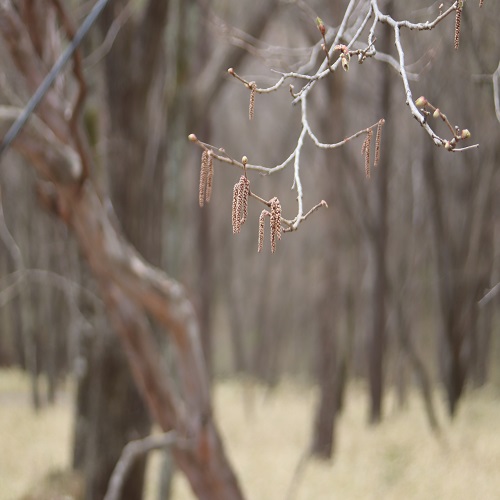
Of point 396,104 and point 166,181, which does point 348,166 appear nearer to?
point 396,104

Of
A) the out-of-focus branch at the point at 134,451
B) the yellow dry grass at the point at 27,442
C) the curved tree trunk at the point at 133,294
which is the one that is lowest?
the yellow dry grass at the point at 27,442

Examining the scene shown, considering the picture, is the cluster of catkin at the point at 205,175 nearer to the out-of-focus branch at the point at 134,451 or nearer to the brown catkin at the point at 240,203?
the brown catkin at the point at 240,203

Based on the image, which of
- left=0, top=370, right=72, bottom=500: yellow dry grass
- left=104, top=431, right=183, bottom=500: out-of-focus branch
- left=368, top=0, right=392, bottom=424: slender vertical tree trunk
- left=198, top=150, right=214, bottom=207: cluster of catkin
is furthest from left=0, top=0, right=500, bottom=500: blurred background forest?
left=104, top=431, right=183, bottom=500: out-of-focus branch

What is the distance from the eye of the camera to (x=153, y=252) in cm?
691

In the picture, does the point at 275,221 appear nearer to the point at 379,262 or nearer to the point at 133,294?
the point at 133,294

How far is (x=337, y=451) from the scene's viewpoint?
862 cm

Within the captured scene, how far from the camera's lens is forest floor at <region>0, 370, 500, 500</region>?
469cm

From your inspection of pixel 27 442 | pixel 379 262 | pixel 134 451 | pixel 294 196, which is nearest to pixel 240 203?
pixel 134 451

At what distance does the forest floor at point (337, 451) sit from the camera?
469 cm

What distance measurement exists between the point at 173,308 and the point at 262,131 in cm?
1433

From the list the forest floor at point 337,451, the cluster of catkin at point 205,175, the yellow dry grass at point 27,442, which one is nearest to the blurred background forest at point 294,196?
the forest floor at point 337,451

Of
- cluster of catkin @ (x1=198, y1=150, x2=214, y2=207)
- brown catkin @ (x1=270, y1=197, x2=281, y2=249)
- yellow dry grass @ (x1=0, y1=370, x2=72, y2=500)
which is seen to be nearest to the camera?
brown catkin @ (x1=270, y1=197, x2=281, y2=249)

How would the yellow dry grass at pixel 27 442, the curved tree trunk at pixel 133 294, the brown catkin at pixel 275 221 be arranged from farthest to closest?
the yellow dry grass at pixel 27 442, the curved tree trunk at pixel 133 294, the brown catkin at pixel 275 221

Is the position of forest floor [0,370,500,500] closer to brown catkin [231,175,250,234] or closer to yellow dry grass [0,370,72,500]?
yellow dry grass [0,370,72,500]
